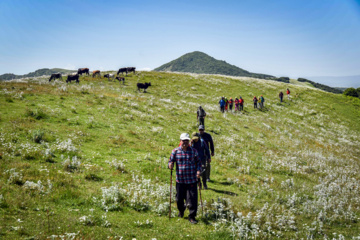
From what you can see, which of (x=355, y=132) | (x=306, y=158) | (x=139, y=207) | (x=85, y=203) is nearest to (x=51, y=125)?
(x=85, y=203)

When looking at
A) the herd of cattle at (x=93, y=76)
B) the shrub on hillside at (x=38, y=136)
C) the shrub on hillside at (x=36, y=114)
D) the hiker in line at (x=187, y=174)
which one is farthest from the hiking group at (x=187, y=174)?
the herd of cattle at (x=93, y=76)

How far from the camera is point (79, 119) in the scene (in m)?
16.5

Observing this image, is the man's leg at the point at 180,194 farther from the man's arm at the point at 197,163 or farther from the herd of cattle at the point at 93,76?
the herd of cattle at the point at 93,76

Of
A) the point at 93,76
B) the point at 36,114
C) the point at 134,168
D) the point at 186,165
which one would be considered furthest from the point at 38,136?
the point at 93,76

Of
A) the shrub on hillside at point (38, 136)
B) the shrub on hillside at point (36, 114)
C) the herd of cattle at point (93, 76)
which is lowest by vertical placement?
the shrub on hillside at point (38, 136)

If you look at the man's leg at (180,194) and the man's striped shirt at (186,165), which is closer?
the man's striped shirt at (186,165)

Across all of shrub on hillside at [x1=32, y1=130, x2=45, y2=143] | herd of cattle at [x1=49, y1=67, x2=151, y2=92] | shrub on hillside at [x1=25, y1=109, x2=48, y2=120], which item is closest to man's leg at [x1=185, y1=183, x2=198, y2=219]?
shrub on hillside at [x1=32, y1=130, x2=45, y2=143]

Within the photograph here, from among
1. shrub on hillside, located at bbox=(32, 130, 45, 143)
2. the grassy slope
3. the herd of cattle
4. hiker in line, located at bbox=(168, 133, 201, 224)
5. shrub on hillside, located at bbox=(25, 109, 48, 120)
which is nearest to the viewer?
the grassy slope

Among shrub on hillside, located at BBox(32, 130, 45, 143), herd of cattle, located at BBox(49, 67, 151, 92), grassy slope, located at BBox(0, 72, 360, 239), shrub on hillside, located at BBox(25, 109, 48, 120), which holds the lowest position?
grassy slope, located at BBox(0, 72, 360, 239)

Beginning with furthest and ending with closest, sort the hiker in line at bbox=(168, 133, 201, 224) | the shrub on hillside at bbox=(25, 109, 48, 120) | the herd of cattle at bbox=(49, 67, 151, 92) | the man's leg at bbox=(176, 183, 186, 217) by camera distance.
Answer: the herd of cattle at bbox=(49, 67, 151, 92)
the shrub on hillside at bbox=(25, 109, 48, 120)
the man's leg at bbox=(176, 183, 186, 217)
the hiker in line at bbox=(168, 133, 201, 224)

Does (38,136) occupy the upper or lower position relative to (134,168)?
upper

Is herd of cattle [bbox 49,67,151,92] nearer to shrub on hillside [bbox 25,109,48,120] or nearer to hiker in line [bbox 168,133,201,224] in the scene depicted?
shrub on hillside [bbox 25,109,48,120]

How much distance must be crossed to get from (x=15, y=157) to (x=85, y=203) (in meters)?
4.68

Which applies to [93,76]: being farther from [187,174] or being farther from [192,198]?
[192,198]
